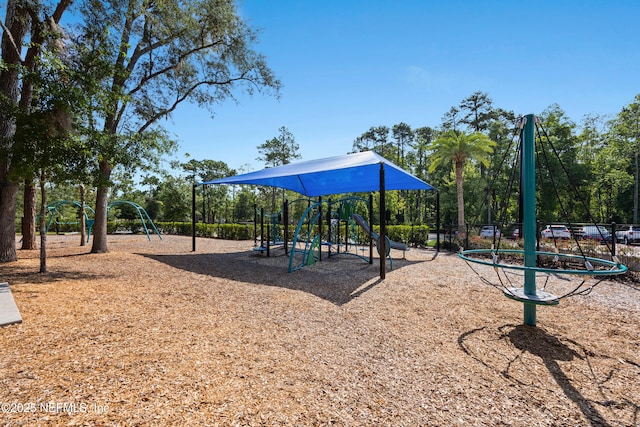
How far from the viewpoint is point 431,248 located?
12328 mm

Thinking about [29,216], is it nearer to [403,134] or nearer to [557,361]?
[557,361]

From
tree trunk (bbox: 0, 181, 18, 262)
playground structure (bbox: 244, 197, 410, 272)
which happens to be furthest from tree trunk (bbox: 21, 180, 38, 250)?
playground structure (bbox: 244, 197, 410, 272)

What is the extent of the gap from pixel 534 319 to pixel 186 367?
3691mm

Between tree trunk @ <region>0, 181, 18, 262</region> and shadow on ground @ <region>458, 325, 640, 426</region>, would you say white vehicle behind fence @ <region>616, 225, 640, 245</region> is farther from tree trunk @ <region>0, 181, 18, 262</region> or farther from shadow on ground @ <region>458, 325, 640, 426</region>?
tree trunk @ <region>0, 181, 18, 262</region>

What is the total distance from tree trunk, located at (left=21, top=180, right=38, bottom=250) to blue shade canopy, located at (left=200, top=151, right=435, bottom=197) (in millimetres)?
4793

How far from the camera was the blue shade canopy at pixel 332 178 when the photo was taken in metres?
7.89

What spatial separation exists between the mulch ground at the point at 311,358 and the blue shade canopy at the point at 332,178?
3.89 m

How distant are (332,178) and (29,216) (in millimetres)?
9200

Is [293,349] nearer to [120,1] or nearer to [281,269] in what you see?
[281,269]

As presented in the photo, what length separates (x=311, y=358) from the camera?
264 centimetres

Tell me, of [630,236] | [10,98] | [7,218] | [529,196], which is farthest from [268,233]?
[630,236]

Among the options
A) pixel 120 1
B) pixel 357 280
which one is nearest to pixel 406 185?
pixel 357 280

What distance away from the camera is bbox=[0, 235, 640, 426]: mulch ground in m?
1.92

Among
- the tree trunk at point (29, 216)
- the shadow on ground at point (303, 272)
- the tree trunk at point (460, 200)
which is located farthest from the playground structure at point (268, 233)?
the tree trunk at point (460, 200)
